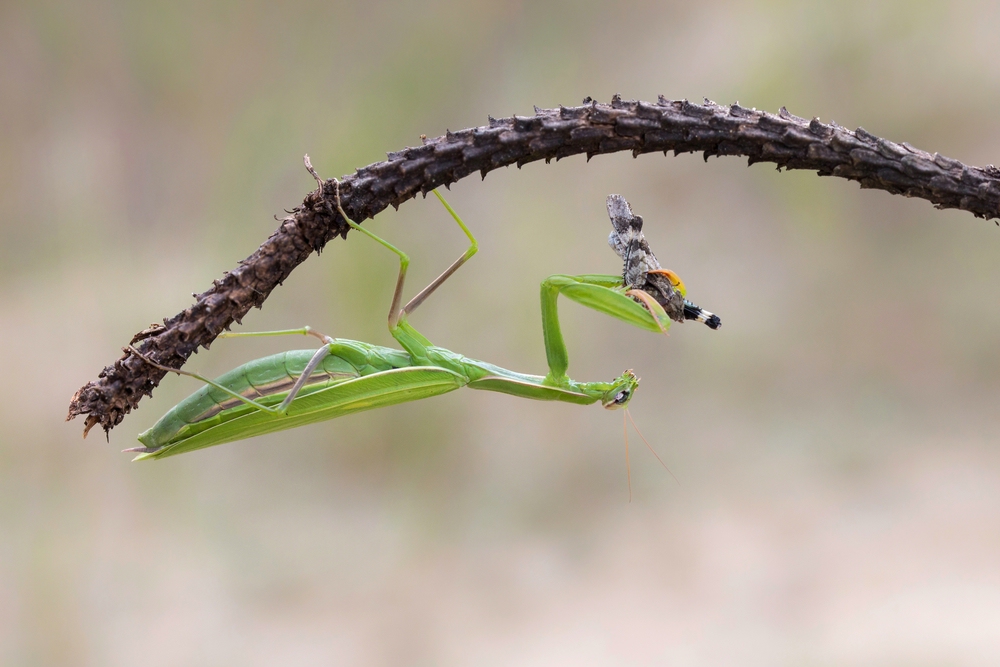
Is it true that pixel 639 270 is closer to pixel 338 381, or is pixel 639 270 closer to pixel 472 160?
pixel 472 160

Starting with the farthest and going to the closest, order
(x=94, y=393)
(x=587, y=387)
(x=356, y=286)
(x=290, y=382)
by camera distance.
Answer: (x=356, y=286), (x=587, y=387), (x=290, y=382), (x=94, y=393)

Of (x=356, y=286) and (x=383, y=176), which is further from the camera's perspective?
(x=356, y=286)

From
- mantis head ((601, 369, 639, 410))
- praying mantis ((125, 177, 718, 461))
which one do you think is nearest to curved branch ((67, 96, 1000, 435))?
praying mantis ((125, 177, 718, 461))

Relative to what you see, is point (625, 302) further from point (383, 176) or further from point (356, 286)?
point (356, 286)

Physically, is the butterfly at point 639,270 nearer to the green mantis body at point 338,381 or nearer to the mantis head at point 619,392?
the green mantis body at point 338,381

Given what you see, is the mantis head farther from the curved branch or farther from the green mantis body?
the curved branch

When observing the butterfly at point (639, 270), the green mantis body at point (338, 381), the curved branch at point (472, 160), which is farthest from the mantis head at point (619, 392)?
the curved branch at point (472, 160)

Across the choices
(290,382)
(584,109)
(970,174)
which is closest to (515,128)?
(584,109)
